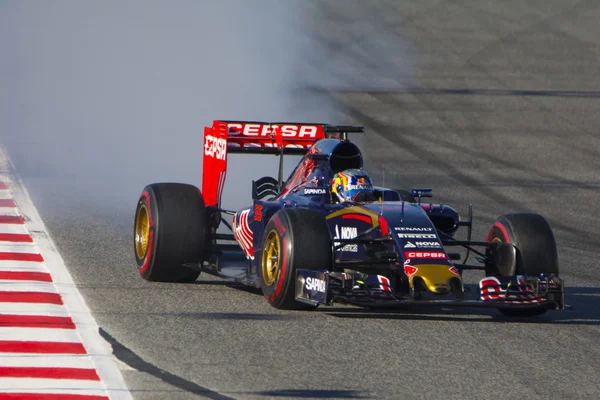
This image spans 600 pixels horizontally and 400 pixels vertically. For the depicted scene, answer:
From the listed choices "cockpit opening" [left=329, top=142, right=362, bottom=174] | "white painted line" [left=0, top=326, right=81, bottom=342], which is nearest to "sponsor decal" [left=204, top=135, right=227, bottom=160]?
"cockpit opening" [left=329, top=142, right=362, bottom=174]

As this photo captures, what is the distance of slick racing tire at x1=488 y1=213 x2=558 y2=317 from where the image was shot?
32.3ft

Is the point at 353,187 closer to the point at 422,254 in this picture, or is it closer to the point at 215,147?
the point at 422,254

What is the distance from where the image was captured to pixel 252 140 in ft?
37.8

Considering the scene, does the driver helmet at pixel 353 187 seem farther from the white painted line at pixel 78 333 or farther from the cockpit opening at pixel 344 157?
the white painted line at pixel 78 333

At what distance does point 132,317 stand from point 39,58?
21.0 meters

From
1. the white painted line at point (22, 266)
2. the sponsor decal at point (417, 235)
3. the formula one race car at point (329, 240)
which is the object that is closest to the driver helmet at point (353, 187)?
the formula one race car at point (329, 240)

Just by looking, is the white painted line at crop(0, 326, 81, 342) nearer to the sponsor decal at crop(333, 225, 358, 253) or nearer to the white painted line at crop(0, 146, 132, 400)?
the white painted line at crop(0, 146, 132, 400)

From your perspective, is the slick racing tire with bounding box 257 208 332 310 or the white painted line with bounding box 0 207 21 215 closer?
the slick racing tire with bounding box 257 208 332 310

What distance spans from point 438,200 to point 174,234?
6.99 meters

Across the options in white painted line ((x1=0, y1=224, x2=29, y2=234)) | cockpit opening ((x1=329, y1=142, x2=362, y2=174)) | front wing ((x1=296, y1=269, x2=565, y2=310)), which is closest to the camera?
front wing ((x1=296, y1=269, x2=565, y2=310))

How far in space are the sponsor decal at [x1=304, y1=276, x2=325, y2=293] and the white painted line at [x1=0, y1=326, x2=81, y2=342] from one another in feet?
6.28

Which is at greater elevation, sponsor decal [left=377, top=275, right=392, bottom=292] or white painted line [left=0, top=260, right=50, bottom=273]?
sponsor decal [left=377, top=275, right=392, bottom=292]

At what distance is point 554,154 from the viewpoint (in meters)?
20.0

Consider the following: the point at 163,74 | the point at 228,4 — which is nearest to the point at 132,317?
the point at 163,74
